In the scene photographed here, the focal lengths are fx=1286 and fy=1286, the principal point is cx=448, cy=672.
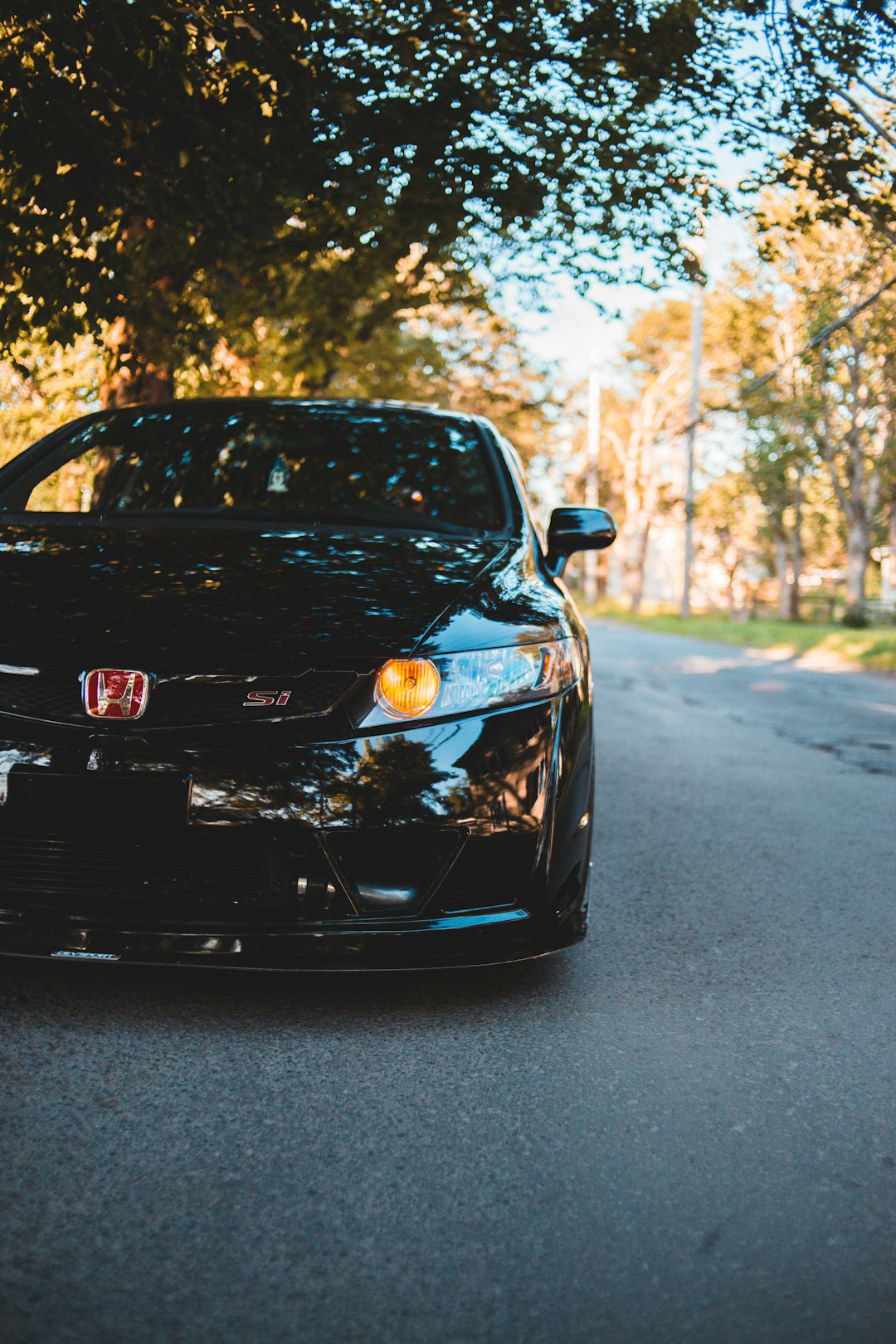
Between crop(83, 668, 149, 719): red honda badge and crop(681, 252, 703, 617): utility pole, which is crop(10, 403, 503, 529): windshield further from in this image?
crop(681, 252, 703, 617): utility pole

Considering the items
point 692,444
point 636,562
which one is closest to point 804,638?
point 692,444

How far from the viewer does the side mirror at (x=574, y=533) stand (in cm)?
420

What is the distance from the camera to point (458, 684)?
2.95 meters

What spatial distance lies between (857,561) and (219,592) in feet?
96.0

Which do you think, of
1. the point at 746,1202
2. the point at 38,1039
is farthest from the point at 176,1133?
the point at 746,1202

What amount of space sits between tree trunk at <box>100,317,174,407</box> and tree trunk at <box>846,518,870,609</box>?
22.8 meters

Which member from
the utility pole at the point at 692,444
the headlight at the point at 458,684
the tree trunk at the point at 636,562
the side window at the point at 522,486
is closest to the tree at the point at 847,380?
the utility pole at the point at 692,444

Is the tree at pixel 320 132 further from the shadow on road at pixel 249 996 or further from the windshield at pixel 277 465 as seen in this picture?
the shadow on road at pixel 249 996

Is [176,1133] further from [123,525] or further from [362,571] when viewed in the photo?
[123,525]

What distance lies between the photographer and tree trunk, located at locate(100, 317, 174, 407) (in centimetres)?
788

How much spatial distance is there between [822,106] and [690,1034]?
249 inches

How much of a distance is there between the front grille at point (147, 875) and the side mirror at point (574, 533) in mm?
1688

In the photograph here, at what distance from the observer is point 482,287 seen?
39.4 ft

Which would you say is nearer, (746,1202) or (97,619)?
(746,1202)
